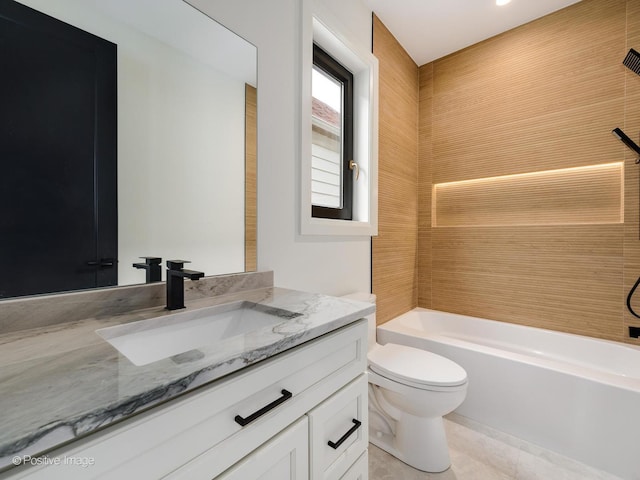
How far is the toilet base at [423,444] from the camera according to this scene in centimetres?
139

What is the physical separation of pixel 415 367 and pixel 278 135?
4.31ft

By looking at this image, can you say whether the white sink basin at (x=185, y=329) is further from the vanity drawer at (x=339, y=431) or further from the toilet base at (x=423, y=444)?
the toilet base at (x=423, y=444)

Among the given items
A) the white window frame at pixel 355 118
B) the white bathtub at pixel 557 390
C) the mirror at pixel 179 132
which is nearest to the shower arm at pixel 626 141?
the white bathtub at pixel 557 390

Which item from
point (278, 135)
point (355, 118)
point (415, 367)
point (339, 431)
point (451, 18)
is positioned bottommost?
point (415, 367)

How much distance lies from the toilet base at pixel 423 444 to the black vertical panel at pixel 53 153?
149 centimetres

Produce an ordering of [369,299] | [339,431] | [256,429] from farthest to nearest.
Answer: [369,299] < [339,431] < [256,429]

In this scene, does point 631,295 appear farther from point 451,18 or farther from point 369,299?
point 451,18

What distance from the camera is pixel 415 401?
1.35 metres

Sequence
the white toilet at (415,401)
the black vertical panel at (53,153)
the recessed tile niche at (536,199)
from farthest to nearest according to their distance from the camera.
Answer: the recessed tile niche at (536,199) < the white toilet at (415,401) < the black vertical panel at (53,153)

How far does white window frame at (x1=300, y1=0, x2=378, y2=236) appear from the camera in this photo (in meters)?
1.38

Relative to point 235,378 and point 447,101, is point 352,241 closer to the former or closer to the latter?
point 235,378

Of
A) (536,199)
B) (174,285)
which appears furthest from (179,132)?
(536,199)

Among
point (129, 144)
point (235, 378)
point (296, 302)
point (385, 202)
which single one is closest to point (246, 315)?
point (296, 302)

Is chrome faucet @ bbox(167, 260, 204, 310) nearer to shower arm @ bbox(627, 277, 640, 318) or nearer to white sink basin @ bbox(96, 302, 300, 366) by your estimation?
white sink basin @ bbox(96, 302, 300, 366)
